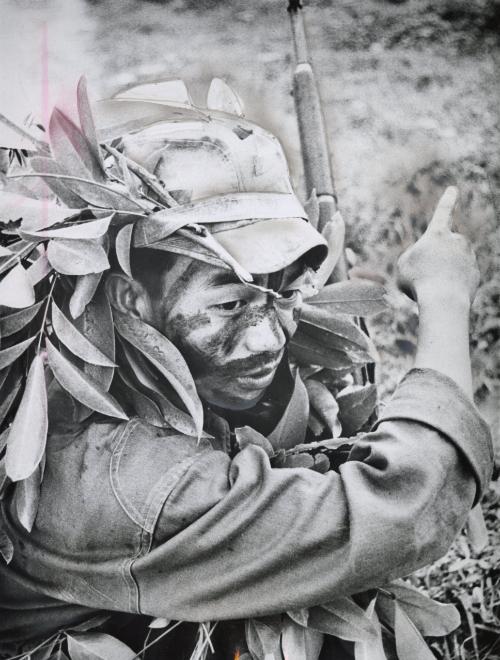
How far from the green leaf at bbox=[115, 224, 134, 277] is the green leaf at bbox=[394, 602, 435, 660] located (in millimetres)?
1044

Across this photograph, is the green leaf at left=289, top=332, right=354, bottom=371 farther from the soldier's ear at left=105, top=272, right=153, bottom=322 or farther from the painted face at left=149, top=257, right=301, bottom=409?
the soldier's ear at left=105, top=272, right=153, bottom=322

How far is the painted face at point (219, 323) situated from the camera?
2074 millimetres

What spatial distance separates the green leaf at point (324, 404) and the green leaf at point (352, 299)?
8.0 inches

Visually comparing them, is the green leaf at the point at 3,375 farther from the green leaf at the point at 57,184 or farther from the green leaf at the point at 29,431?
the green leaf at the point at 57,184

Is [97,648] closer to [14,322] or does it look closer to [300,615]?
[300,615]

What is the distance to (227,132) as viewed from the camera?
85.9 inches

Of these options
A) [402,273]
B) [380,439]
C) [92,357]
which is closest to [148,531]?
[92,357]

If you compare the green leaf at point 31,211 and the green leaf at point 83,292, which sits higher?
the green leaf at point 31,211

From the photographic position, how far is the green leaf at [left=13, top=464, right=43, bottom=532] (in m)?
1.96

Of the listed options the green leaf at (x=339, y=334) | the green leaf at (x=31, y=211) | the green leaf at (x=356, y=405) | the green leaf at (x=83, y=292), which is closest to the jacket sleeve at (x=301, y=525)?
the green leaf at (x=356, y=405)

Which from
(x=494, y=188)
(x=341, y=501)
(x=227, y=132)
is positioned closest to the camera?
(x=341, y=501)

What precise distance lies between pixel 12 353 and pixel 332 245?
0.89m

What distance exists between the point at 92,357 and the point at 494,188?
1229mm

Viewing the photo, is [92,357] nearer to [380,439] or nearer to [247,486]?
[247,486]
